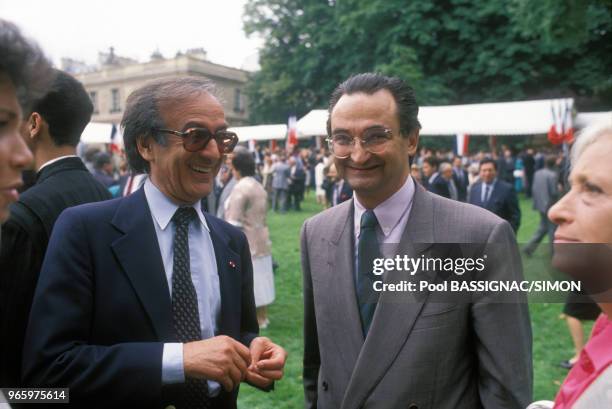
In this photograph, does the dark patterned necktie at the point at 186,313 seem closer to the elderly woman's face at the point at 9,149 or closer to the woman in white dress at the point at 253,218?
the elderly woman's face at the point at 9,149

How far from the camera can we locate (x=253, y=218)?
22.5ft

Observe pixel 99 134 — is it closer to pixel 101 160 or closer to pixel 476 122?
pixel 101 160

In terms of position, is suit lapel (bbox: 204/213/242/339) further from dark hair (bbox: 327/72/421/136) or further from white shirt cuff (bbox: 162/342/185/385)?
dark hair (bbox: 327/72/421/136)

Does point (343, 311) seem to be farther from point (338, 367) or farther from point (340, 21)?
point (340, 21)

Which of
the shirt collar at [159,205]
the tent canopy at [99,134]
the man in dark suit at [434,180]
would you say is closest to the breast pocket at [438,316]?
the shirt collar at [159,205]

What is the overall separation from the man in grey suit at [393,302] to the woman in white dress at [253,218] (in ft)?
14.2

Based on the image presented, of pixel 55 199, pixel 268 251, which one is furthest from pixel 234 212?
pixel 55 199

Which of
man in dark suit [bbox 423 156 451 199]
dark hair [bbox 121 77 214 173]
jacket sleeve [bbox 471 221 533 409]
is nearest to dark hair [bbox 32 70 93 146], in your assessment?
dark hair [bbox 121 77 214 173]

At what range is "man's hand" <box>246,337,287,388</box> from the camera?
195cm

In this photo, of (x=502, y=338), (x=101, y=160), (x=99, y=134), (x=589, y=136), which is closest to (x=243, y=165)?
(x=101, y=160)

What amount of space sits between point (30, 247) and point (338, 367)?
1.21 meters

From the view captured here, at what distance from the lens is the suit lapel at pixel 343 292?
2.10m

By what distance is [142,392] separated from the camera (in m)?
1.74

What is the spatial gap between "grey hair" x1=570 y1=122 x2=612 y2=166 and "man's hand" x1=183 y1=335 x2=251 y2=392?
1.07 m
